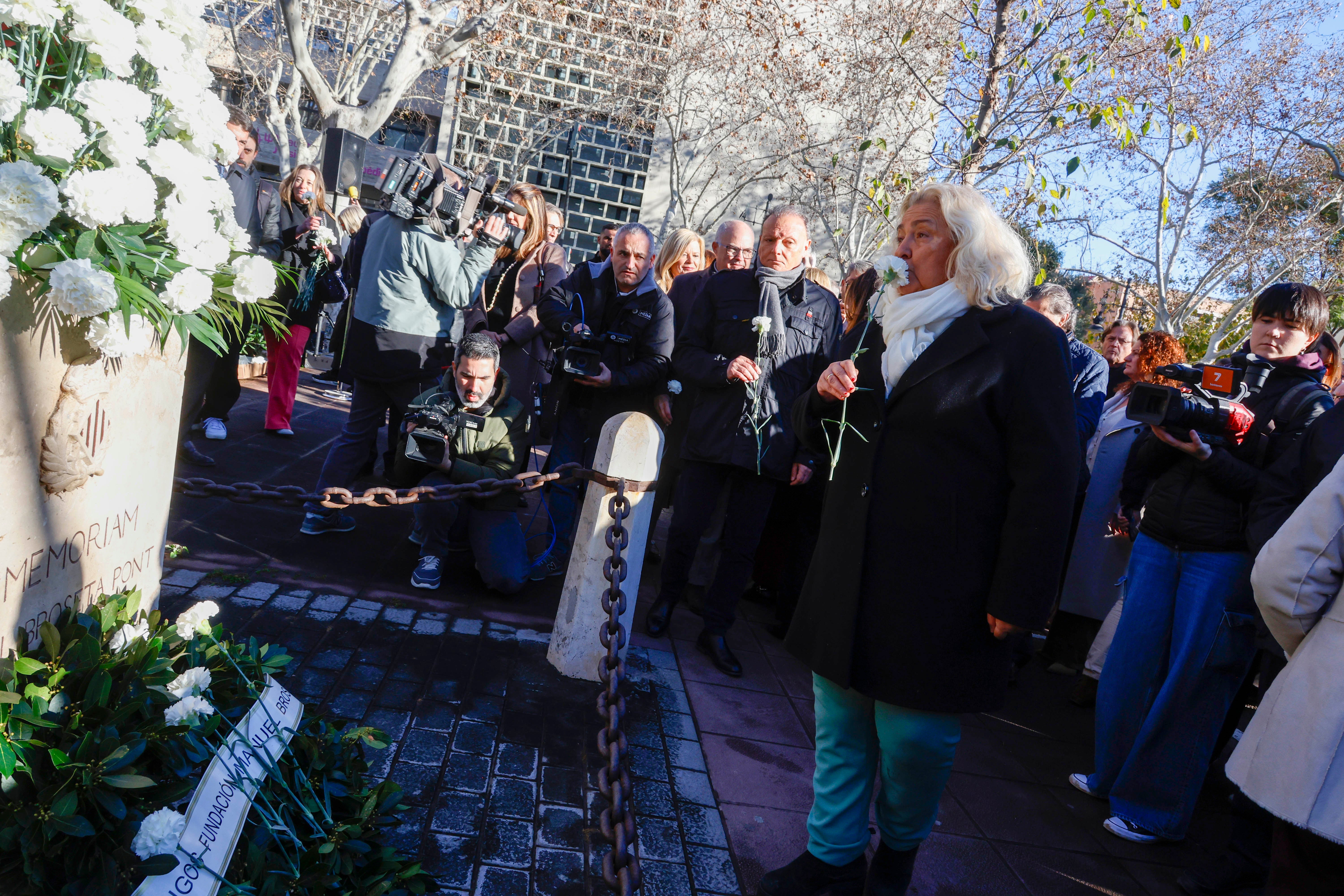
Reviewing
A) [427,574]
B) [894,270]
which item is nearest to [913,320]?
[894,270]

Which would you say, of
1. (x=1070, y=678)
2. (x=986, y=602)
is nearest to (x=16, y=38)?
(x=986, y=602)

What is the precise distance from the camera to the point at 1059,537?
221 centimetres

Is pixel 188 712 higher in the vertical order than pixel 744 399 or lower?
lower

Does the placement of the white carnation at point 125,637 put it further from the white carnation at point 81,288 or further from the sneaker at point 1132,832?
the sneaker at point 1132,832

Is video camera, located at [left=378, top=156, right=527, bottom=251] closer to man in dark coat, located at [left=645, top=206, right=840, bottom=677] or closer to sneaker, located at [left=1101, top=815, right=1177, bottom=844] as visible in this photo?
man in dark coat, located at [left=645, top=206, right=840, bottom=677]

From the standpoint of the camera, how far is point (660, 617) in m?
4.50

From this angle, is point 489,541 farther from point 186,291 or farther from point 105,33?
point 105,33

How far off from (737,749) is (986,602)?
1.51 meters

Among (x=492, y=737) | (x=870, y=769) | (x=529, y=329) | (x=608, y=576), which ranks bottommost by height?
(x=492, y=737)

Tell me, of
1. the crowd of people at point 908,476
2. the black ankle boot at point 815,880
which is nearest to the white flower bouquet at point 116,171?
the crowd of people at point 908,476

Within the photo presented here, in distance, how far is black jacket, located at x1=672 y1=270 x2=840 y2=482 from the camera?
420cm

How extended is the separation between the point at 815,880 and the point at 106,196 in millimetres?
2370

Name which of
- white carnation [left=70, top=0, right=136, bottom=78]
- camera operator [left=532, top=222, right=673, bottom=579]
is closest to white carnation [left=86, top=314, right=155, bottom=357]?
white carnation [left=70, top=0, right=136, bottom=78]

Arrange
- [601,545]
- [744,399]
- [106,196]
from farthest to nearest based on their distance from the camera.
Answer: [744,399], [601,545], [106,196]
